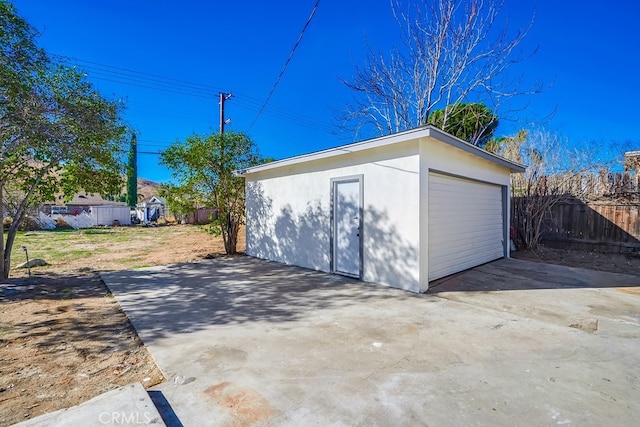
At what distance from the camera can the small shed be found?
23.2m

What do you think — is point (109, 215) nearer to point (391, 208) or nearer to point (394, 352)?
point (391, 208)

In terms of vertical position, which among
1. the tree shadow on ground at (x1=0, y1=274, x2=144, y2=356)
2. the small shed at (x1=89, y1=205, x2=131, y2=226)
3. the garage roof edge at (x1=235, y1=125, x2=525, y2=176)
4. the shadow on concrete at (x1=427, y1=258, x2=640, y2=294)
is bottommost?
the tree shadow on ground at (x1=0, y1=274, x2=144, y2=356)

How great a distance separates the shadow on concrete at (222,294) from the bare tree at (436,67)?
24.4ft

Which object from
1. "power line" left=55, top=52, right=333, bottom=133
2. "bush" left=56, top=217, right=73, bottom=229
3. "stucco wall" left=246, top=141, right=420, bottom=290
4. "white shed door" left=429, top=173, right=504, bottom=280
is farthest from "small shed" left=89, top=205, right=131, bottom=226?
"white shed door" left=429, top=173, right=504, bottom=280

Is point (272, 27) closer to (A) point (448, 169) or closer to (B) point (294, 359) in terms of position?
(A) point (448, 169)

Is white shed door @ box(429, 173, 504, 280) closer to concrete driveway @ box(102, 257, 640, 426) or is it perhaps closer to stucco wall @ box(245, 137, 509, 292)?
stucco wall @ box(245, 137, 509, 292)

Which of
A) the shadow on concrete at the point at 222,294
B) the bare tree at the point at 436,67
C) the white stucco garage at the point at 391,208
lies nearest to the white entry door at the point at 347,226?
the white stucco garage at the point at 391,208

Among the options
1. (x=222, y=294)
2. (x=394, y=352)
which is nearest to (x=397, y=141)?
(x=394, y=352)

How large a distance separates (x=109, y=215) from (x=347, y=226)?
24.6 m

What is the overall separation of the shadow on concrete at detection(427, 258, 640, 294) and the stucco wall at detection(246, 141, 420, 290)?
92 cm

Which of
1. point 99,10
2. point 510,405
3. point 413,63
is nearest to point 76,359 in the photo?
point 510,405

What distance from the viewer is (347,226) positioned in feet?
20.2

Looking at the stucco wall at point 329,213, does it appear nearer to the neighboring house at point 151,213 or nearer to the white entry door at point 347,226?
the white entry door at point 347,226

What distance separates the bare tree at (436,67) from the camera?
8.61 metres
